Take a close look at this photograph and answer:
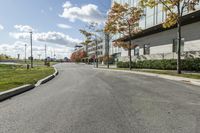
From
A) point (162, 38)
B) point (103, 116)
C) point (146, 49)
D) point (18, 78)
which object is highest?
point (162, 38)

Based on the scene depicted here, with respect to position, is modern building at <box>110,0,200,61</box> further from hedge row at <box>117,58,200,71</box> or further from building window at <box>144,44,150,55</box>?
hedge row at <box>117,58,200,71</box>

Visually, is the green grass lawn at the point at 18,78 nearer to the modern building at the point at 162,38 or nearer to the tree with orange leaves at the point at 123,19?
the tree with orange leaves at the point at 123,19

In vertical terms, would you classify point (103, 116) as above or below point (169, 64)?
below

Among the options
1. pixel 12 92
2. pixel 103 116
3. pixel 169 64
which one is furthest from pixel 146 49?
pixel 103 116

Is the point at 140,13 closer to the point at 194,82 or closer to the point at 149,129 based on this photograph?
the point at 194,82

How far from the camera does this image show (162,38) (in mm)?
38094

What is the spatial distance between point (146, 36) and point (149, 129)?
129 feet

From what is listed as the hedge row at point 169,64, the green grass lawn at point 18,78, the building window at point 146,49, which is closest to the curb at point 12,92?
the green grass lawn at point 18,78

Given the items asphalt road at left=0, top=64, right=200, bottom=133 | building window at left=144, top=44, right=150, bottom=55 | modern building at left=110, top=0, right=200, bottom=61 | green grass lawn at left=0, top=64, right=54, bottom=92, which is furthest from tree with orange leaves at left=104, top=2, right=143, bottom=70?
asphalt road at left=0, top=64, right=200, bottom=133

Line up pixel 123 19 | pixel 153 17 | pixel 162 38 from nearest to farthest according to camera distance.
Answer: pixel 162 38 < pixel 123 19 < pixel 153 17

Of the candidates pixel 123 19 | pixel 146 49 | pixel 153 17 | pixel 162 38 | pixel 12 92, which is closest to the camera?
pixel 12 92

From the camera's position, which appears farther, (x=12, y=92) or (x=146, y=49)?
(x=146, y=49)

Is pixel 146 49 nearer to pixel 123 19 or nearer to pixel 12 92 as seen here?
pixel 123 19

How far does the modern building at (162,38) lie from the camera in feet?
99.2
